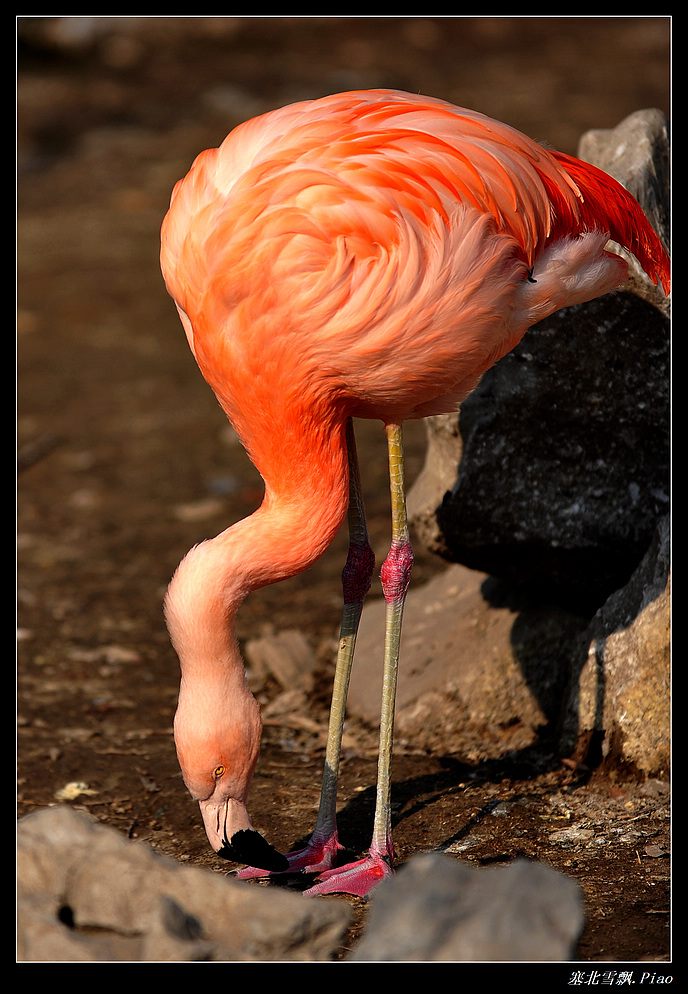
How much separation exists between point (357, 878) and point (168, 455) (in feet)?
13.0

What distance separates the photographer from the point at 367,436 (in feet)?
21.3

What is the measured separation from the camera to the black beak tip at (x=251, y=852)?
2.83 meters

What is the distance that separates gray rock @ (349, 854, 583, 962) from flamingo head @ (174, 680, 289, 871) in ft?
2.78

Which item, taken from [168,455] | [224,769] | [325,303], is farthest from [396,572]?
[168,455]

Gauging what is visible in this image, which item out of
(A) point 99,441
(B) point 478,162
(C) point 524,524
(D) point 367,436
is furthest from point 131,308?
(B) point 478,162

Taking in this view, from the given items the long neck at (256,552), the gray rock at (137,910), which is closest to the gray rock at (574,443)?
the long neck at (256,552)

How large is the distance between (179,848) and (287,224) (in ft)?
6.35

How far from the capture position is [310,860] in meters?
3.13

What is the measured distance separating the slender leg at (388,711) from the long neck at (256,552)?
17 centimetres

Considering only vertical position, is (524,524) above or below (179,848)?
above

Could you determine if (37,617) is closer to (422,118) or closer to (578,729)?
(578,729)

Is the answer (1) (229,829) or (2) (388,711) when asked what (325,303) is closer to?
(2) (388,711)

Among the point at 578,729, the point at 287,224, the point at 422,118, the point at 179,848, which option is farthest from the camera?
the point at 578,729

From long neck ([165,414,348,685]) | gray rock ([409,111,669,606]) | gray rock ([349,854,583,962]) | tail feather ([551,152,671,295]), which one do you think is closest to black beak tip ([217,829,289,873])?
long neck ([165,414,348,685])
